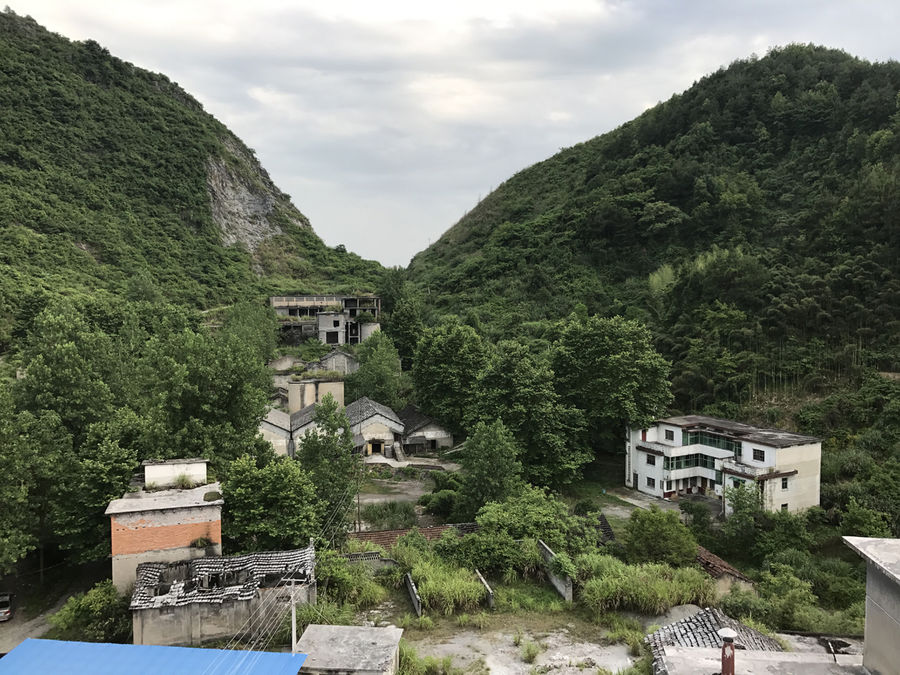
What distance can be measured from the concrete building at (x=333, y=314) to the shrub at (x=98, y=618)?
118 feet

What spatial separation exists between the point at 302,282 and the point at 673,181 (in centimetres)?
3534

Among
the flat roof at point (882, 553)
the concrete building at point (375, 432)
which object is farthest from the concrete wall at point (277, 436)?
the flat roof at point (882, 553)

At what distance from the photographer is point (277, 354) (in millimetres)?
41719

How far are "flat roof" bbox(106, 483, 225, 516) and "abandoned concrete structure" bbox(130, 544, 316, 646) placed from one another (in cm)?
107

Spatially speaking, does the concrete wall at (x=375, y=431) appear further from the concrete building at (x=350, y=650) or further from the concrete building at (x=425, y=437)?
the concrete building at (x=350, y=650)

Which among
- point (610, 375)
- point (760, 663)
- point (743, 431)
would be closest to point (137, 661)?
point (760, 663)

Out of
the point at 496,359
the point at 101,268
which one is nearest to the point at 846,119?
the point at 496,359

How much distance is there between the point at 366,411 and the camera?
103 feet

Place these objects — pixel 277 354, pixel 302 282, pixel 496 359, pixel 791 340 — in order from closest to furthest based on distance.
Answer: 1. pixel 496 359
2. pixel 791 340
3. pixel 277 354
4. pixel 302 282

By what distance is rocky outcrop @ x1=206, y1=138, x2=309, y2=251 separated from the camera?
65812 millimetres

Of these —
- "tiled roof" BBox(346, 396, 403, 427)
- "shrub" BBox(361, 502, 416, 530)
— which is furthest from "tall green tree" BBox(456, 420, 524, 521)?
"tiled roof" BBox(346, 396, 403, 427)

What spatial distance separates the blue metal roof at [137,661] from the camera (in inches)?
333

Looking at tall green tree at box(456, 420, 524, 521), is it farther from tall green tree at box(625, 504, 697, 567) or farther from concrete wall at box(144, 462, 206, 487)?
concrete wall at box(144, 462, 206, 487)

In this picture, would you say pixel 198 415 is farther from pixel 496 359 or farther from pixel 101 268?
pixel 101 268
